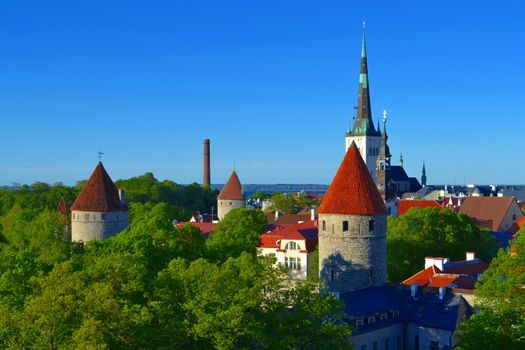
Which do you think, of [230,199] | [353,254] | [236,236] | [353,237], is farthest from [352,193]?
[230,199]

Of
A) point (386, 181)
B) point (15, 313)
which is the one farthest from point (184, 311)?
point (386, 181)

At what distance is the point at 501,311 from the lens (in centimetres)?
2658

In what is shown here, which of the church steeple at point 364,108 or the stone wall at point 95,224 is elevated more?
the church steeple at point 364,108

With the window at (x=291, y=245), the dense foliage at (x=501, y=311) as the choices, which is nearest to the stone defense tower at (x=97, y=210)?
the window at (x=291, y=245)

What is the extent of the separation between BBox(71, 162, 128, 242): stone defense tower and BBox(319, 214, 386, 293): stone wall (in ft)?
73.9

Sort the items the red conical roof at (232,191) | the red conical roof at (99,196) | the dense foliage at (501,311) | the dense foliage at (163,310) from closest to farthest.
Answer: the dense foliage at (163,310)
the dense foliage at (501,311)
the red conical roof at (99,196)
the red conical roof at (232,191)

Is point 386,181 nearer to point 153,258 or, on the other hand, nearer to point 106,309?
A: point 153,258

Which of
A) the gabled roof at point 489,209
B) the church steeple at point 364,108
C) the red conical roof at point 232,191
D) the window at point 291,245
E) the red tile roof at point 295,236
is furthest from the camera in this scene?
the church steeple at point 364,108

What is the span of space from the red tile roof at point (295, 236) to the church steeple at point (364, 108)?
3108 inches

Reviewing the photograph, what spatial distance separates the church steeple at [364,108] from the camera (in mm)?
132875

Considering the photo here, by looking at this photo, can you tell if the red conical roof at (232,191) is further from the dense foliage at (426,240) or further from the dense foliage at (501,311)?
the dense foliage at (501,311)

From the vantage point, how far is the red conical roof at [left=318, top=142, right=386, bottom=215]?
132ft

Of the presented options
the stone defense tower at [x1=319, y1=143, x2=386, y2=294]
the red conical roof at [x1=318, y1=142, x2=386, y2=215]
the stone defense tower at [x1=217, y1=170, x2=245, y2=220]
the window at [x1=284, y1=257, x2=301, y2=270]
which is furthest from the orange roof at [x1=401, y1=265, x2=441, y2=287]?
the stone defense tower at [x1=217, y1=170, x2=245, y2=220]

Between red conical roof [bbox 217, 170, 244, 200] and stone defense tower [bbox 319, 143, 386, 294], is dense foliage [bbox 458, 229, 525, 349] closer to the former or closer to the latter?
stone defense tower [bbox 319, 143, 386, 294]
